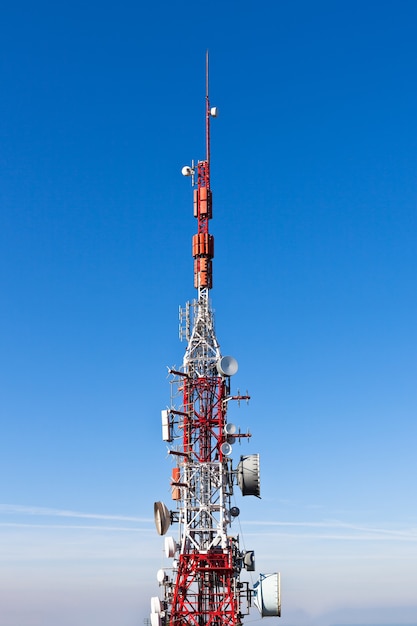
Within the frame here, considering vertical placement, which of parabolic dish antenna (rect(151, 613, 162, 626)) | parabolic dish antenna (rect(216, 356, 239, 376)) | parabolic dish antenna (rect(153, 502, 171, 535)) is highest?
parabolic dish antenna (rect(216, 356, 239, 376))

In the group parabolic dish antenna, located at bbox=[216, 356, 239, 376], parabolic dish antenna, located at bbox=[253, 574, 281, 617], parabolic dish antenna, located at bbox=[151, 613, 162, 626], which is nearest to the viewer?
parabolic dish antenna, located at bbox=[151, 613, 162, 626]

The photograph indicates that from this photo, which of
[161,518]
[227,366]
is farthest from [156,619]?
[227,366]

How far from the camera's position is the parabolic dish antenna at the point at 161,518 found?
98.8 m

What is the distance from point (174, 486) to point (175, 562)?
27.4ft

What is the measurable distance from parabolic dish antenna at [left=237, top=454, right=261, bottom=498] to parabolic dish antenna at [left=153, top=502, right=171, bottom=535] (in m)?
8.94

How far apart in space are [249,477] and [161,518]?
35.6 ft

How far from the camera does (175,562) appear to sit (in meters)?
98.9

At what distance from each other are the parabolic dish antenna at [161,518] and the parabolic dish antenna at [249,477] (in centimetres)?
894

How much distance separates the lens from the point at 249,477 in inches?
3927

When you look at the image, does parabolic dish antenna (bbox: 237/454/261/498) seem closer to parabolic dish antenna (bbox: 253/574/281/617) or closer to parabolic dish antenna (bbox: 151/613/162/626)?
parabolic dish antenna (bbox: 253/574/281/617)

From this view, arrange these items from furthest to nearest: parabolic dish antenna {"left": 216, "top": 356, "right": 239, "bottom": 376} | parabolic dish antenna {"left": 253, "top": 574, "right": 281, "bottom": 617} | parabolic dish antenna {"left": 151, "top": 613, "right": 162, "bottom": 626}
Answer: parabolic dish antenna {"left": 216, "top": 356, "right": 239, "bottom": 376}, parabolic dish antenna {"left": 253, "top": 574, "right": 281, "bottom": 617}, parabolic dish antenna {"left": 151, "top": 613, "right": 162, "bottom": 626}

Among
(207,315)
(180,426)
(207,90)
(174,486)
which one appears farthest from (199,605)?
(207,90)

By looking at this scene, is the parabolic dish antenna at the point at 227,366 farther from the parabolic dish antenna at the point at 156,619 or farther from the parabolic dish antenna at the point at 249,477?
the parabolic dish antenna at the point at 156,619

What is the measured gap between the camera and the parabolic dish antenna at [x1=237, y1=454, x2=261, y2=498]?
99.8 m
